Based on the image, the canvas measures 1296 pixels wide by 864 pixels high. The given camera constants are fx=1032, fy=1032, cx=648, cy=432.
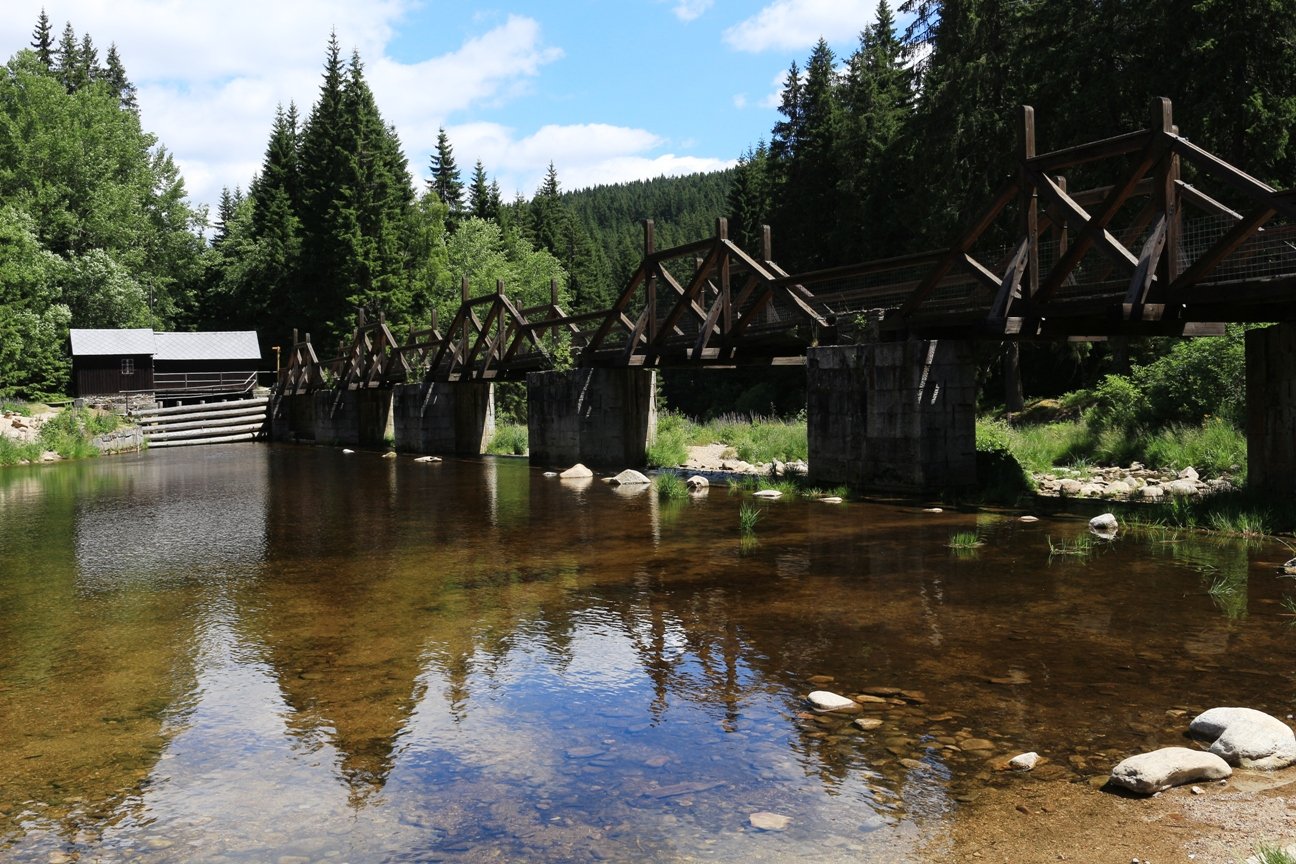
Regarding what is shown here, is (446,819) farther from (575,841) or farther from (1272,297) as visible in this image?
(1272,297)

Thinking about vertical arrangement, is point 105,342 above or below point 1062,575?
above

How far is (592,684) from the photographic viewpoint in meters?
6.54

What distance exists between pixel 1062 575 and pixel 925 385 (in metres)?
6.49

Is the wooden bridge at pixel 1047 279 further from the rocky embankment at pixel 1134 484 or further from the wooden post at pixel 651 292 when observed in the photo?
the rocky embankment at pixel 1134 484

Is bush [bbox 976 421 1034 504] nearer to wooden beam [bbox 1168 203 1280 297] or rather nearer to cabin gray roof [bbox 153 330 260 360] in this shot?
wooden beam [bbox 1168 203 1280 297]

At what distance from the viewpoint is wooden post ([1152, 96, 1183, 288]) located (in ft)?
39.4

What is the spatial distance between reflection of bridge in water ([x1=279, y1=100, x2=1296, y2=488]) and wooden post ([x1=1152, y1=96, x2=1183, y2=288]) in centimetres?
2

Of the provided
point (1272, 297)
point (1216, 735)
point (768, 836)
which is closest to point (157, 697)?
point (768, 836)

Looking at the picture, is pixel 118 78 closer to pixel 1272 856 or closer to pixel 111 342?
pixel 111 342

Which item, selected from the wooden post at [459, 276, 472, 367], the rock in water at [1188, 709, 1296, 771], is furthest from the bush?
the wooden post at [459, 276, 472, 367]

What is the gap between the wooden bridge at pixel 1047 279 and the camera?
11820 mm

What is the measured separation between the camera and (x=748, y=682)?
6457 millimetres

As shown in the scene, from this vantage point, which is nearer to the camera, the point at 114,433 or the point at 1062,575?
the point at 1062,575

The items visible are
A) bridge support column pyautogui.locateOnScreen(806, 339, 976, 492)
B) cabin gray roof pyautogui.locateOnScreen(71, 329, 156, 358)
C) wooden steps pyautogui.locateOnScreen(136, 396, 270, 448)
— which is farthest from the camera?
cabin gray roof pyautogui.locateOnScreen(71, 329, 156, 358)
